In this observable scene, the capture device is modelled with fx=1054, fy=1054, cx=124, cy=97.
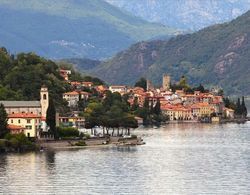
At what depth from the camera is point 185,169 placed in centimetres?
7712

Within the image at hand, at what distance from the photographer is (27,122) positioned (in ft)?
338

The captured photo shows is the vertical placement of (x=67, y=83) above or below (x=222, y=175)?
above

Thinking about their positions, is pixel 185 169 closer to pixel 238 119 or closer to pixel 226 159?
pixel 226 159

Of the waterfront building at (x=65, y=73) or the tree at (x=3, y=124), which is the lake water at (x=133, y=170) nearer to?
the tree at (x=3, y=124)

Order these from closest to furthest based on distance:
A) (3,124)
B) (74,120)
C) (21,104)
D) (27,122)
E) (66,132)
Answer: (3,124) < (27,122) < (66,132) < (21,104) < (74,120)

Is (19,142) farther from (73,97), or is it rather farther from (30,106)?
(73,97)

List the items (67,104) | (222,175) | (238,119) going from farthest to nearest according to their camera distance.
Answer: (238,119) → (67,104) → (222,175)

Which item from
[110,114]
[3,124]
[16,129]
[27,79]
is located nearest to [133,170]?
[3,124]

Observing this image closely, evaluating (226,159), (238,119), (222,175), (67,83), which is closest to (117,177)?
(222,175)

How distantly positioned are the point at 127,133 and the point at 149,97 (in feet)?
252

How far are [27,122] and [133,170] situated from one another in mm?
28746

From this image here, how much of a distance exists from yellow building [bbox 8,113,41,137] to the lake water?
7.62 metres

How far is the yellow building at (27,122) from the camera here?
4006 inches

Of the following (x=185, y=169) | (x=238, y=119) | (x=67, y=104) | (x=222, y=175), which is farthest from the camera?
(x=238, y=119)
